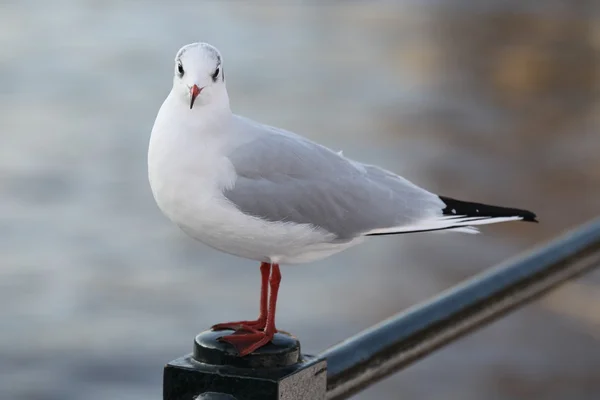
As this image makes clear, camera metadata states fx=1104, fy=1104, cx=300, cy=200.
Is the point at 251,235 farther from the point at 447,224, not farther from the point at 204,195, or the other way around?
the point at 447,224

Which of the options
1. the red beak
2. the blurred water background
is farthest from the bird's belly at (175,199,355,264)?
the blurred water background

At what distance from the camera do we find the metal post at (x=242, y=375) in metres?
1.15

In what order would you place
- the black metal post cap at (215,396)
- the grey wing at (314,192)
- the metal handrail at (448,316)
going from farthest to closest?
the grey wing at (314,192), the metal handrail at (448,316), the black metal post cap at (215,396)

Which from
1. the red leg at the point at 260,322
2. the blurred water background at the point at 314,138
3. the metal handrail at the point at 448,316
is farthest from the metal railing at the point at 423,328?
the blurred water background at the point at 314,138

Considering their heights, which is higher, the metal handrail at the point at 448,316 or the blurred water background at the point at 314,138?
the blurred water background at the point at 314,138

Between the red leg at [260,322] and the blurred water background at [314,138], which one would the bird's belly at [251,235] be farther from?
the blurred water background at [314,138]

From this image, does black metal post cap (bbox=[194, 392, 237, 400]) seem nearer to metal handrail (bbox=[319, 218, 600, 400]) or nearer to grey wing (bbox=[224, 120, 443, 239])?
metal handrail (bbox=[319, 218, 600, 400])

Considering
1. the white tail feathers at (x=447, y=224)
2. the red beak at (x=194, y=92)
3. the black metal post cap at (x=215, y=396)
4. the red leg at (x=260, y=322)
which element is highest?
the red beak at (x=194, y=92)

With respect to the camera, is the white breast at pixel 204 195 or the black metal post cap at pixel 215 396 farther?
the white breast at pixel 204 195

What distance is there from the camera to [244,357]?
1.17 meters

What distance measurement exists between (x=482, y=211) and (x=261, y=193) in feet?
1.00

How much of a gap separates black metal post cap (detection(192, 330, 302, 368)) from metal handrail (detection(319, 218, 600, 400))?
2.2 inches

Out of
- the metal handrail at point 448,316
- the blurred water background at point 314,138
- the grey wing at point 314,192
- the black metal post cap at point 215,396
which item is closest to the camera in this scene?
the black metal post cap at point 215,396

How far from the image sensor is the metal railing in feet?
3.92
